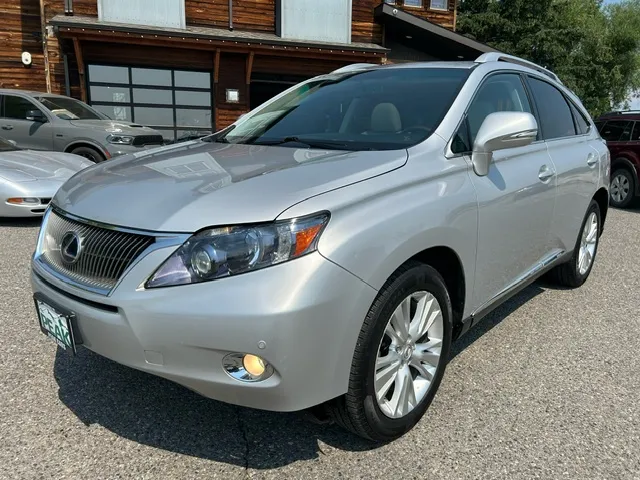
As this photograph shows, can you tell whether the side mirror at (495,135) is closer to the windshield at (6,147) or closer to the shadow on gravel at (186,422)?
the shadow on gravel at (186,422)

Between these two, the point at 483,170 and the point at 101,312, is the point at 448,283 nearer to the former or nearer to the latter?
the point at 483,170

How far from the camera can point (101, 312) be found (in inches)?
78.1

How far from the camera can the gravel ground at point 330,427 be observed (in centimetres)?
217

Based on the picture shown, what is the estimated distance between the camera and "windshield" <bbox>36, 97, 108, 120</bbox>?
9.20 m

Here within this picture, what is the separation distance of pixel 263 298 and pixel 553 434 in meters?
1.55

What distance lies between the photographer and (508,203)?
9.36 feet

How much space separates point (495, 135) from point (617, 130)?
8.51m

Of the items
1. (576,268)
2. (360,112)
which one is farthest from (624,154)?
(360,112)

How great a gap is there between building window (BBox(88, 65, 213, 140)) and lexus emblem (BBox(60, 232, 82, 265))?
1200 centimetres

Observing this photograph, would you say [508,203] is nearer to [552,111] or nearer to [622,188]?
[552,111]

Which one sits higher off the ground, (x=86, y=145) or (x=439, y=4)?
(x=439, y=4)

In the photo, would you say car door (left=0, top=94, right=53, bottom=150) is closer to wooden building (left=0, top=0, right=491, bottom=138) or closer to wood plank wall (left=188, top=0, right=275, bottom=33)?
wooden building (left=0, top=0, right=491, bottom=138)

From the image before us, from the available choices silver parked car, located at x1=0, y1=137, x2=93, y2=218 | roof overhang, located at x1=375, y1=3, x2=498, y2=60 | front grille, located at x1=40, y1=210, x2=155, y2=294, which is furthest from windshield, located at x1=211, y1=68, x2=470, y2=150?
roof overhang, located at x1=375, y1=3, x2=498, y2=60

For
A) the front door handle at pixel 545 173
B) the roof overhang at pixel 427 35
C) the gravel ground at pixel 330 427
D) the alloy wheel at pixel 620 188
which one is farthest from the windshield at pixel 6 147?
the roof overhang at pixel 427 35
